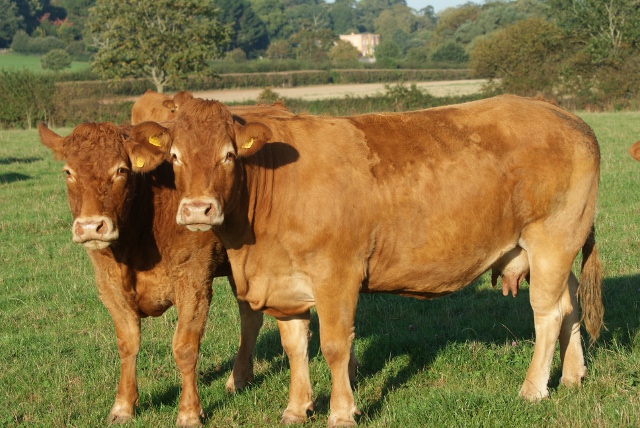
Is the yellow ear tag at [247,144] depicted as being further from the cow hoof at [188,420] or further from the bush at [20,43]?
the bush at [20,43]

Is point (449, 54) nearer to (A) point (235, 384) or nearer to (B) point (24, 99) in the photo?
(B) point (24, 99)

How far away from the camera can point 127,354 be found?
5879mm

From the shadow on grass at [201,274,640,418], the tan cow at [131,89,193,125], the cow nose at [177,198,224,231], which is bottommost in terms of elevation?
the shadow on grass at [201,274,640,418]

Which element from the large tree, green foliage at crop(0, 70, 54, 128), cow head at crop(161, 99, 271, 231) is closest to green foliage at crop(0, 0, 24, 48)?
the large tree

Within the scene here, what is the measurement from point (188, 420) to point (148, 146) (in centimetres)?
192

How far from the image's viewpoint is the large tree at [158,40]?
51125 millimetres

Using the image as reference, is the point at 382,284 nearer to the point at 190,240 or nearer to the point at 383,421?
the point at 383,421

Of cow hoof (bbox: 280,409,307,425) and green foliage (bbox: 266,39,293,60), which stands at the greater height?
cow hoof (bbox: 280,409,307,425)

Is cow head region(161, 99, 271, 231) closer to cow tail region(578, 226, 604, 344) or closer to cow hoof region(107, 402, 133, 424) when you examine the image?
cow hoof region(107, 402, 133, 424)

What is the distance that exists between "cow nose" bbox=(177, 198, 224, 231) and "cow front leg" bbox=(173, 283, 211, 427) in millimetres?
1066

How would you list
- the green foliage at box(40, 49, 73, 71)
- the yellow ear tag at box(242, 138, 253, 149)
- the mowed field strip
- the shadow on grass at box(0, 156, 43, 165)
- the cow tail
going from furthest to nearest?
the green foliage at box(40, 49, 73, 71) < the mowed field strip < the shadow on grass at box(0, 156, 43, 165) < the cow tail < the yellow ear tag at box(242, 138, 253, 149)

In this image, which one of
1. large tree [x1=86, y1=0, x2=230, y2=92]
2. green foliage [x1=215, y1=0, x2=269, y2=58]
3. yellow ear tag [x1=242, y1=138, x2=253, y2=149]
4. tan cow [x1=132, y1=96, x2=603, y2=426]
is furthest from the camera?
green foliage [x1=215, y1=0, x2=269, y2=58]

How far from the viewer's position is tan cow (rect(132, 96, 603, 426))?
17.0ft

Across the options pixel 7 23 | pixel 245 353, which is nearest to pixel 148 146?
pixel 245 353
